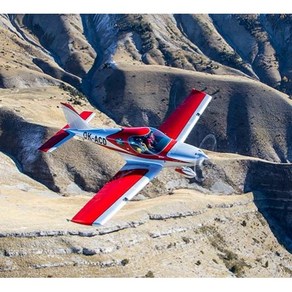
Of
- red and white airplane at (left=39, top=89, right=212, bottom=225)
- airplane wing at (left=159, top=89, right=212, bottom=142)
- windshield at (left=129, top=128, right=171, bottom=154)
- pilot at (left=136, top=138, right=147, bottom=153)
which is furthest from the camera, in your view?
airplane wing at (left=159, top=89, right=212, bottom=142)

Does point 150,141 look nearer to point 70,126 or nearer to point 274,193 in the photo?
point 70,126

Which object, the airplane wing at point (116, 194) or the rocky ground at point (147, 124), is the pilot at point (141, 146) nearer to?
the airplane wing at point (116, 194)

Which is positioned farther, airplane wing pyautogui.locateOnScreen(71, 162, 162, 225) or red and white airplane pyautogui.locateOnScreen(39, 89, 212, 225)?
red and white airplane pyautogui.locateOnScreen(39, 89, 212, 225)

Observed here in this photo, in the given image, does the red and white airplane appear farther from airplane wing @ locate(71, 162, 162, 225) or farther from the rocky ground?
the rocky ground

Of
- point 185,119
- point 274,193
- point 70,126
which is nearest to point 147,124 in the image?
point 274,193

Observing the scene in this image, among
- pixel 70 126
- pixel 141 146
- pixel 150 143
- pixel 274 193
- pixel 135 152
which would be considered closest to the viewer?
pixel 150 143

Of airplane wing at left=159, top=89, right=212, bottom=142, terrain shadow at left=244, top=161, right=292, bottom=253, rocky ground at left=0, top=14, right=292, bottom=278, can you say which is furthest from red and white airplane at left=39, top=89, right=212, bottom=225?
terrain shadow at left=244, top=161, right=292, bottom=253

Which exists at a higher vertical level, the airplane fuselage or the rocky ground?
the airplane fuselage

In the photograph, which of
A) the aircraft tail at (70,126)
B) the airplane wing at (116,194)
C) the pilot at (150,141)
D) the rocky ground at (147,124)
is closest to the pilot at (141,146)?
the pilot at (150,141)
